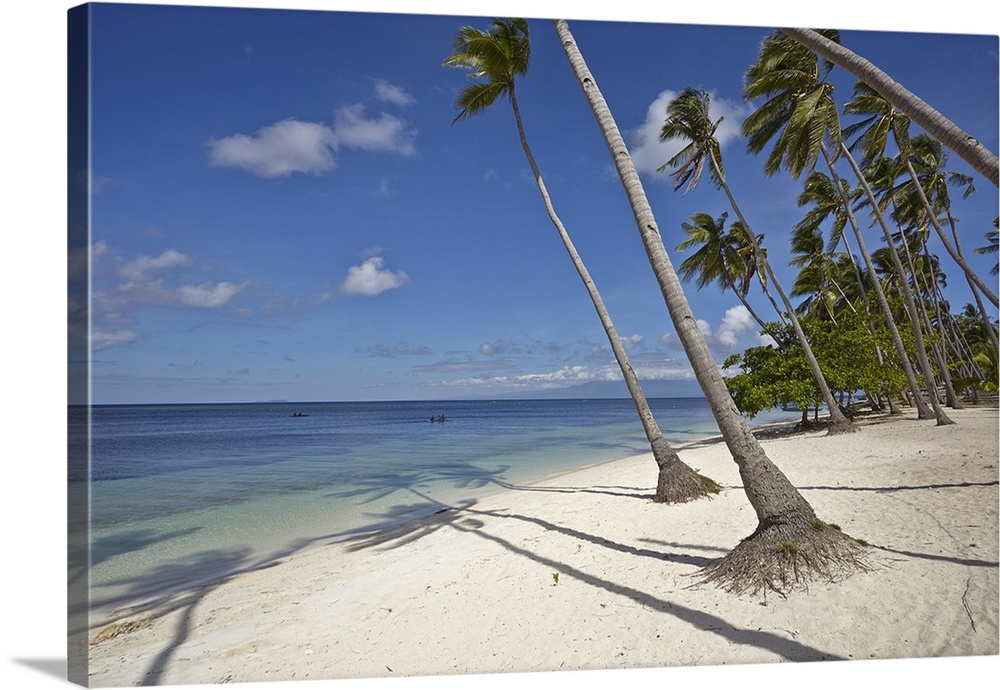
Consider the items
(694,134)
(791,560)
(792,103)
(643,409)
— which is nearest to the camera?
(791,560)

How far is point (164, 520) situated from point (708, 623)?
773 cm

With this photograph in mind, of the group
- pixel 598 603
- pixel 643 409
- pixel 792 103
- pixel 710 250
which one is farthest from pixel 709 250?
pixel 598 603

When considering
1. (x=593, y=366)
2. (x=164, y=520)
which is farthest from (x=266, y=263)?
(x=593, y=366)

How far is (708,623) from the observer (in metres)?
2.89

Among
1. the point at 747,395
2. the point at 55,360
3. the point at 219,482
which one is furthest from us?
the point at 747,395

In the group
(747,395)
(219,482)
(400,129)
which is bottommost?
(219,482)

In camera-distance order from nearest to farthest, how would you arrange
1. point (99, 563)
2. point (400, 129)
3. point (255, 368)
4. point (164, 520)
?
point (99, 563) < point (400, 129) < point (164, 520) < point (255, 368)

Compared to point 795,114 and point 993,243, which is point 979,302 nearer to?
point 993,243

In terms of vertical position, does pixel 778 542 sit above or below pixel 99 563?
above

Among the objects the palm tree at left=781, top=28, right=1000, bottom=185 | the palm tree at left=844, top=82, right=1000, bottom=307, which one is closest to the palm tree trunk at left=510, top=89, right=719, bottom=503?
→ the palm tree at left=844, top=82, right=1000, bottom=307

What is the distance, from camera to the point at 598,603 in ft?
10.8

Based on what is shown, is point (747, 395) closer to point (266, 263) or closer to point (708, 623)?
point (708, 623)

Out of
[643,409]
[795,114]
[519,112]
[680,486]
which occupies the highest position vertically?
[519,112]

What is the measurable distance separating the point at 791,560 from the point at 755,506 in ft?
1.20
